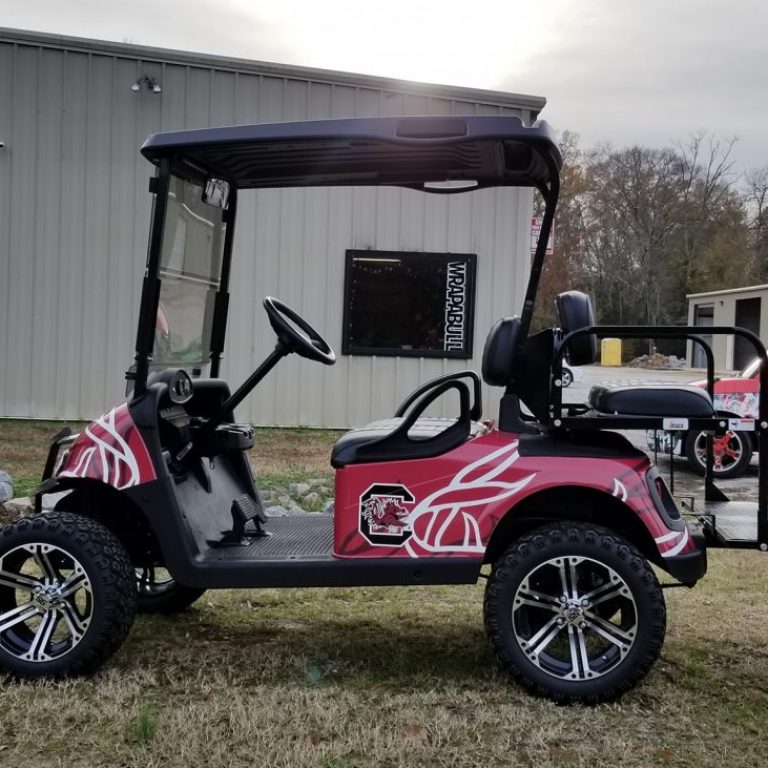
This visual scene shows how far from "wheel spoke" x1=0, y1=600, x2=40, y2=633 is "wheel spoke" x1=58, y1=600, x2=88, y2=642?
112 mm

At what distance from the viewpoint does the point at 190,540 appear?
2967 mm

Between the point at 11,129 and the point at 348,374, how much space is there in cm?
463

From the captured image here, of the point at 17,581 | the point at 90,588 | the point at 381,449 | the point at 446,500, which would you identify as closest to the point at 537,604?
the point at 446,500

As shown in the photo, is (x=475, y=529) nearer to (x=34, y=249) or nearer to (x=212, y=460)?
(x=212, y=460)

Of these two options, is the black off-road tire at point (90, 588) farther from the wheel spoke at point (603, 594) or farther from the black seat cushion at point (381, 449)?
the wheel spoke at point (603, 594)

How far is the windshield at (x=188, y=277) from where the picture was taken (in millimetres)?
3158

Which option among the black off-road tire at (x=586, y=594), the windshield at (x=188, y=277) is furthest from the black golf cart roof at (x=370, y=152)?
the black off-road tire at (x=586, y=594)

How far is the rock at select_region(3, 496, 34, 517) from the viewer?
17.5 ft

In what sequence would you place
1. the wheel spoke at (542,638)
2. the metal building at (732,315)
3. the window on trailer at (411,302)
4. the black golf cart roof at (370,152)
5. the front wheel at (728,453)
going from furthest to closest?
1. the metal building at (732,315)
2. the window on trailer at (411,302)
3. the front wheel at (728,453)
4. the wheel spoke at (542,638)
5. the black golf cart roof at (370,152)

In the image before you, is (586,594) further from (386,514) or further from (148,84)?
(148,84)

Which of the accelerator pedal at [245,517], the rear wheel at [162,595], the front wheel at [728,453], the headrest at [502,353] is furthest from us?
the front wheel at [728,453]

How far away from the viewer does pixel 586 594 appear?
2.85 m

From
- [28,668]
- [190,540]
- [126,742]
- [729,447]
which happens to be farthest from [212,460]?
[729,447]

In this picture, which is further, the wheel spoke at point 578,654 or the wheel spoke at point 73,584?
the wheel spoke at point 73,584
